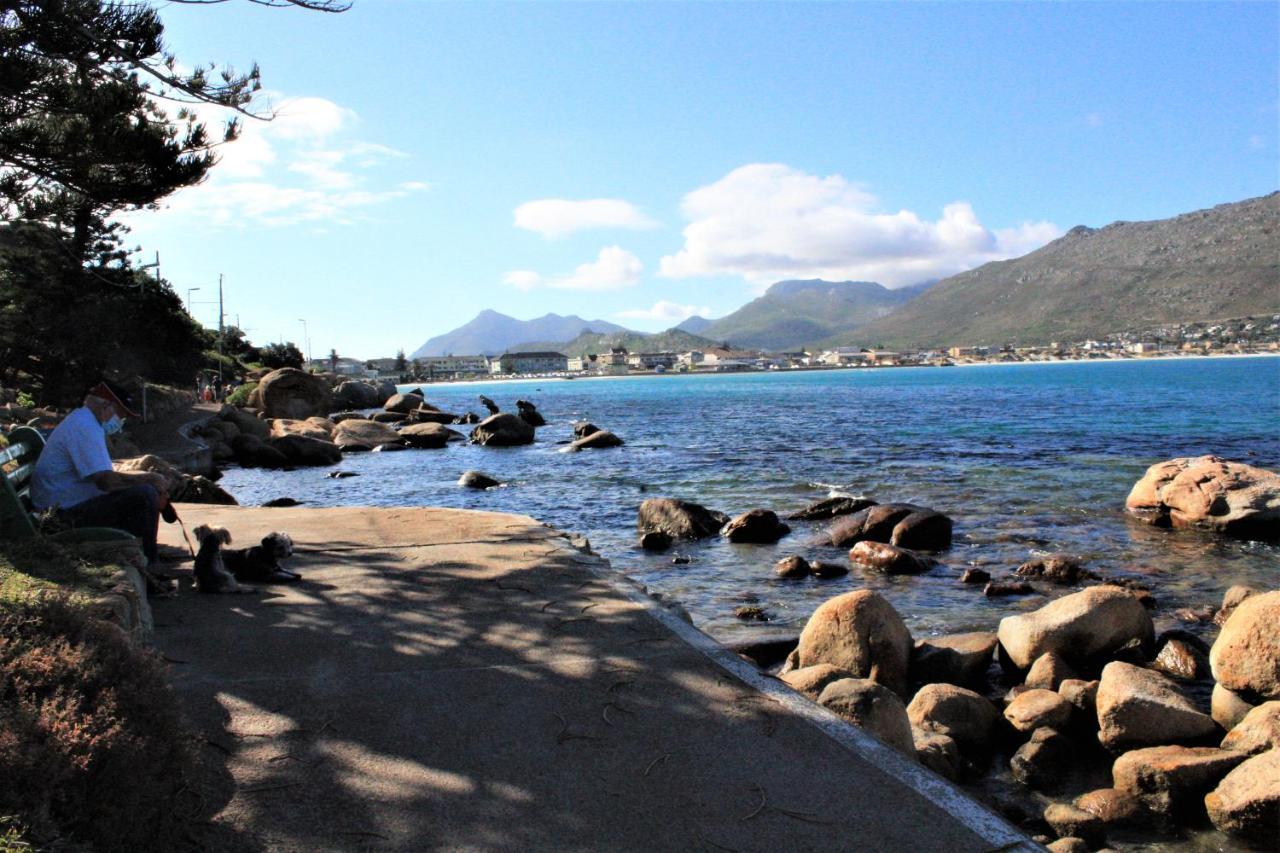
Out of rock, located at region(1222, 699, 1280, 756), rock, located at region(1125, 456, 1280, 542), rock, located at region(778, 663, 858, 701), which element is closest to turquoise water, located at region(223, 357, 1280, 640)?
rock, located at region(1125, 456, 1280, 542)

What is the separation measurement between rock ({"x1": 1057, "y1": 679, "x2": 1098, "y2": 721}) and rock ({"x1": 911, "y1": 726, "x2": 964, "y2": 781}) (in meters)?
1.30

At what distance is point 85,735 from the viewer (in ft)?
9.23

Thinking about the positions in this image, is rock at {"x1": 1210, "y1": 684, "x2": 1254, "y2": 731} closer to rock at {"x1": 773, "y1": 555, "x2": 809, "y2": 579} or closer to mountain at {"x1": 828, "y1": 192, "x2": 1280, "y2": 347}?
rock at {"x1": 773, "y1": 555, "x2": 809, "y2": 579}

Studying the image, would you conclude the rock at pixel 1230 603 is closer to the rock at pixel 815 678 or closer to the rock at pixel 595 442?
the rock at pixel 815 678

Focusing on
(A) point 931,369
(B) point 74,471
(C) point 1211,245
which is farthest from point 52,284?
→ (C) point 1211,245

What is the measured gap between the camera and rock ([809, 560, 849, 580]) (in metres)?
12.1

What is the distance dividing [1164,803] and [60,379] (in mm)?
31774

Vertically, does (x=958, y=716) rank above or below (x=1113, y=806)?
above

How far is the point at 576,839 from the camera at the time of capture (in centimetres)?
339

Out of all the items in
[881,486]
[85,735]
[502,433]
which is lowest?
[881,486]

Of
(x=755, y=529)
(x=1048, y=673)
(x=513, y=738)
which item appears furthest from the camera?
(x=755, y=529)

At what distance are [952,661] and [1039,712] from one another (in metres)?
1.17

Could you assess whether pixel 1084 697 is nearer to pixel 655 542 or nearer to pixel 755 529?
pixel 655 542

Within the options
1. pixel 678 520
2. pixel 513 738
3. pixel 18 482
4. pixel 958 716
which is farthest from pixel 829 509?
pixel 513 738
